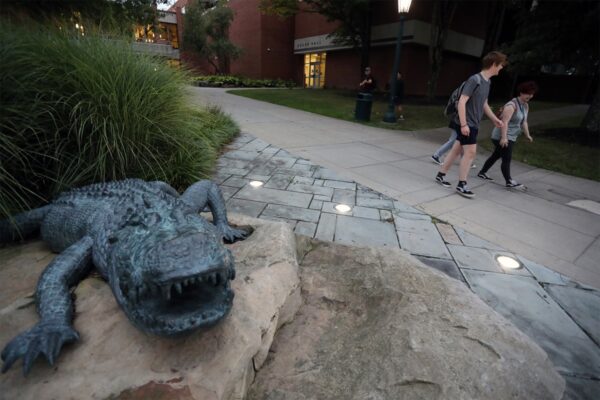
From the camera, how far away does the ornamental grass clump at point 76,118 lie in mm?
3055

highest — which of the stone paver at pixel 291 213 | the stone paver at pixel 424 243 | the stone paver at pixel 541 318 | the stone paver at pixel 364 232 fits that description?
the stone paver at pixel 291 213

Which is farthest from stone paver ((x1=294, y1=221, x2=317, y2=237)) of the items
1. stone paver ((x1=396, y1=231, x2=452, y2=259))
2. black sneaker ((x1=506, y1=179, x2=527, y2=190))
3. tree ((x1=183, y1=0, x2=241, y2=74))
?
tree ((x1=183, y1=0, x2=241, y2=74))

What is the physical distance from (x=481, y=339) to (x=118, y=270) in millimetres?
2044

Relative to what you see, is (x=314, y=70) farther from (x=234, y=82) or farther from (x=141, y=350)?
(x=141, y=350)

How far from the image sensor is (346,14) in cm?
1988

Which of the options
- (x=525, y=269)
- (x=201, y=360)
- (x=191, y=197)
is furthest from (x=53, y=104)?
(x=525, y=269)

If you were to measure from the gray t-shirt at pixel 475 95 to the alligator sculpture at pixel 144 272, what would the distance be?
449cm

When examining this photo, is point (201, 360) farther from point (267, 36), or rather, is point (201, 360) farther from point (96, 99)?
point (267, 36)

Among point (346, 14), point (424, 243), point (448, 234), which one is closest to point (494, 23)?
point (346, 14)

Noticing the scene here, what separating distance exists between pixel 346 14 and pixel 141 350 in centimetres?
2252

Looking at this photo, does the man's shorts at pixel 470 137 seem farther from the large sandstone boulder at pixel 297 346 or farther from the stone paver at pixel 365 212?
the large sandstone boulder at pixel 297 346

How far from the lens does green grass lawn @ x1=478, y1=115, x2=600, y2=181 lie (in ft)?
23.9

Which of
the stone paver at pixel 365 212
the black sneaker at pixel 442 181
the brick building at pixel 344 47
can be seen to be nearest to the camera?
the stone paver at pixel 365 212

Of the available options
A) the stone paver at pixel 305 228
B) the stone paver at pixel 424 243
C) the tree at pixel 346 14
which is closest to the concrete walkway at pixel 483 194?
the stone paver at pixel 424 243
